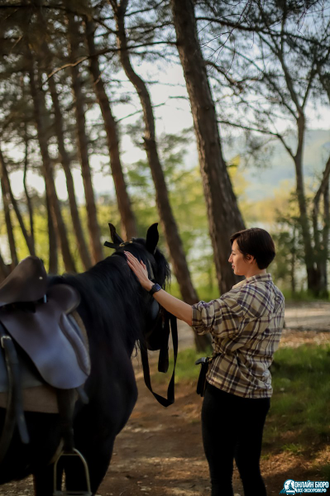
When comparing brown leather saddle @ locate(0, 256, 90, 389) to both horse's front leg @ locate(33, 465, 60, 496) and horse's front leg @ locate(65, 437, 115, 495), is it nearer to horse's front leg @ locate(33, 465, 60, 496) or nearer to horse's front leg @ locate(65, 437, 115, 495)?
horse's front leg @ locate(65, 437, 115, 495)

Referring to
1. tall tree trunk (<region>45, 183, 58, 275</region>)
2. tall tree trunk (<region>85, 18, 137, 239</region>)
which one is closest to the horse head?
tall tree trunk (<region>85, 18, 137, 239</region>)

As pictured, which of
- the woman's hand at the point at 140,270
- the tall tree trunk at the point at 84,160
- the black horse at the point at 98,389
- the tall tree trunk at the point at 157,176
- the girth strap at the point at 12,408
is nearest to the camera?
the girth strap at the point at 12,408

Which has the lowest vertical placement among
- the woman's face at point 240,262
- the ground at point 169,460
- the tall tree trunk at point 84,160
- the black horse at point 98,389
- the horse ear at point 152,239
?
the ground at point 169,460

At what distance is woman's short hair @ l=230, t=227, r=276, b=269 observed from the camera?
2.40 metres

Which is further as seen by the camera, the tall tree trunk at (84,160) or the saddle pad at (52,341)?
the tall tree trunk at (84,160)

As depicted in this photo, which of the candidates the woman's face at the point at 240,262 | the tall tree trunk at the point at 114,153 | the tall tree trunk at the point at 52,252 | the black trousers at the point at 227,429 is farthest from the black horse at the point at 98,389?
the tall tree trunk at the point at 52,252

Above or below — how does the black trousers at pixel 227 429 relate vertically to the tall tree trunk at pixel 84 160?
below

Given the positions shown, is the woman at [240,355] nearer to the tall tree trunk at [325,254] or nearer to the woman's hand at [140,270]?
the woman's hand at [140,270]

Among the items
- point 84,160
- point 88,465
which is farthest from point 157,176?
point 88,465

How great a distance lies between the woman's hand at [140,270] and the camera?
2.50 meters

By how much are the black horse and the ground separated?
4.94 ft

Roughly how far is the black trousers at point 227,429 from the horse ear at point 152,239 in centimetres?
89

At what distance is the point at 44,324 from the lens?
6.71 ft

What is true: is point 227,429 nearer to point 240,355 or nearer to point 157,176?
point 240,355
